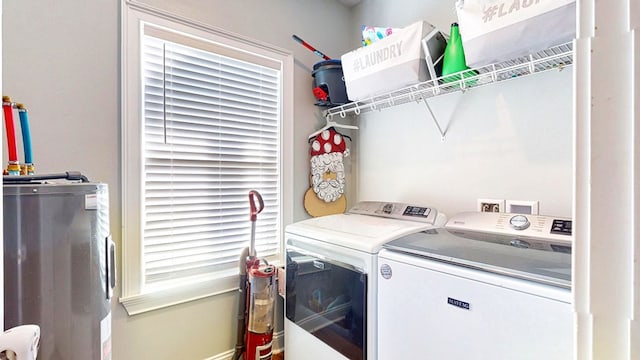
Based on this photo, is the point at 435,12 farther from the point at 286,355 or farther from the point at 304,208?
the point at 286,355

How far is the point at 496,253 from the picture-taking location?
1070 mm

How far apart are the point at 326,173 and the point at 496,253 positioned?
140 centimetres

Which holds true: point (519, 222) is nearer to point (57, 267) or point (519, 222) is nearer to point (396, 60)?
point (396, 60)

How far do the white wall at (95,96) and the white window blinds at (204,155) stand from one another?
0.51 feet

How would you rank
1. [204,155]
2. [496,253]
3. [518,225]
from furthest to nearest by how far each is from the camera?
[204,155] → [518,225] → [496,253]

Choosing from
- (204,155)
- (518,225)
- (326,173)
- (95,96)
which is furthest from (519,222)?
(95,96)

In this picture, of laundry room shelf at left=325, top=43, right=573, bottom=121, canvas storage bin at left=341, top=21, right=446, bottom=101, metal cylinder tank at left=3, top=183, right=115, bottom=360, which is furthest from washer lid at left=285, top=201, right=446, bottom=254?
metal cylinder tank at left=3, top=183, right=115, bottom=360

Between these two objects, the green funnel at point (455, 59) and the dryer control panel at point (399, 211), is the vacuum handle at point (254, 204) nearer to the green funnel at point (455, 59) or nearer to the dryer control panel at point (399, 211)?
the dryer control panel at point (399, 211)

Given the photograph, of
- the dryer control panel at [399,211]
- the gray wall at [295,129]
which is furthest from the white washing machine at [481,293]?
the gray wall at [295,129]

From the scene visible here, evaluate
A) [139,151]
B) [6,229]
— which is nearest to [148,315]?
[139,151]

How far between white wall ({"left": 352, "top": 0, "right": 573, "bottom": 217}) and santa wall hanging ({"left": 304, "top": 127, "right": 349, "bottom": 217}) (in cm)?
18

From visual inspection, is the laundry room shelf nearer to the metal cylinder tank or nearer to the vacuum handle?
the vacuum handle

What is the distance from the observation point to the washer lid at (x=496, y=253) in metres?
0.88

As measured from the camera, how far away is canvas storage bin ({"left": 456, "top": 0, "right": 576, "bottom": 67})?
3.53 feet
